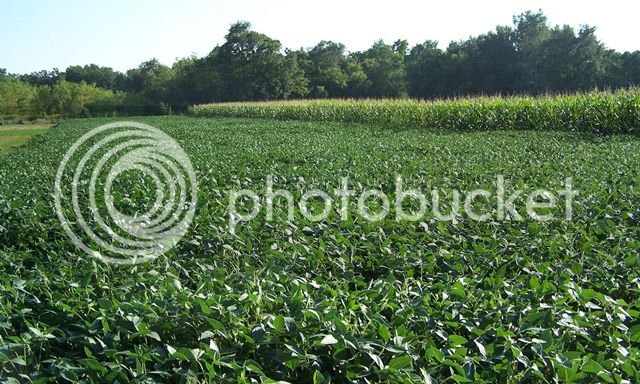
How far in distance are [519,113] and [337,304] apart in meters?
17.7

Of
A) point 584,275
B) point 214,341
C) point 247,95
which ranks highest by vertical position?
point 247,95

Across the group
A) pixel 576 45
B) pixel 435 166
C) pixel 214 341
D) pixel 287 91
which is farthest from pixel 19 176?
pixel 287 91

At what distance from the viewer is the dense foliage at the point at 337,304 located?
5.32 ft

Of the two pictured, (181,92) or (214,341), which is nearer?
(214,341)

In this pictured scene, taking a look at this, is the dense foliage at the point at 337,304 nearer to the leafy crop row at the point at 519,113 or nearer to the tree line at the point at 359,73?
the leafy crop row at the point at 519,113

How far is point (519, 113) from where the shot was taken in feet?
58.6

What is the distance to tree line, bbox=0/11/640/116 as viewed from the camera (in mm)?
41750

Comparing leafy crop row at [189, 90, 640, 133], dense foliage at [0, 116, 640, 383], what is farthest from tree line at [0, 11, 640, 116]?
dense foliage at [0, 116, 640, 383]

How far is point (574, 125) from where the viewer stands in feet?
54.1

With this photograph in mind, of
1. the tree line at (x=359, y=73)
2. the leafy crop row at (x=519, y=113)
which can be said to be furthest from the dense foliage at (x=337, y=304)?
the tree line at (x=359, y=73)

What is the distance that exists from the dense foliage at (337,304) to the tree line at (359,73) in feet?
141

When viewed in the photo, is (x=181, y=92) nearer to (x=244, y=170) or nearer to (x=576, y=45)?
(x=576, y=45)

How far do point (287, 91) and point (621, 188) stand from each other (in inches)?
2392

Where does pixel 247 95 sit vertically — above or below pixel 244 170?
above
